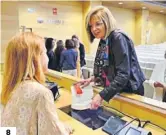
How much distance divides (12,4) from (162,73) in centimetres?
248

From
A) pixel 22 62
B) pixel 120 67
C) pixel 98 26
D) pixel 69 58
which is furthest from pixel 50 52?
pixel 22 62

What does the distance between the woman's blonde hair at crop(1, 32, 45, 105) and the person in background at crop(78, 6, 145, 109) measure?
475 millimetres

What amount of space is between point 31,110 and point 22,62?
0.67ft

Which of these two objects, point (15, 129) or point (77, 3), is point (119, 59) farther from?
point (77, 3)

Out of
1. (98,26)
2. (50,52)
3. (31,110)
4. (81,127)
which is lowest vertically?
(81,127)

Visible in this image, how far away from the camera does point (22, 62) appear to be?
0.92 metres

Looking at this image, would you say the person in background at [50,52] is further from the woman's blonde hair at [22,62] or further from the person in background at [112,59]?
the woman's blonde hair at [22,62]

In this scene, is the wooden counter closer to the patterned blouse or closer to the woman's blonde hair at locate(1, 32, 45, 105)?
the patterned blouse

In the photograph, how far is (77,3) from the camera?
25.7 ft

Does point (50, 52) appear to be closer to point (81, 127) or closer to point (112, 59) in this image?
→ point (112, 59)

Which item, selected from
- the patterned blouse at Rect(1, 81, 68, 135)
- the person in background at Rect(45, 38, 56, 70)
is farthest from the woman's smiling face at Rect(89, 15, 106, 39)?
the person in background at Rect(45, 38, 56, 70)

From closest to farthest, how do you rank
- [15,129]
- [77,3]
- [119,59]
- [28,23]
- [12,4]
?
1. [15,129]
2. [119,59]
3. [12,4]
4. [28,23]
5. [77,3]

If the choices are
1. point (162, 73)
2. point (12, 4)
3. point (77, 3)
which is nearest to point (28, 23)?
point (77, 3)

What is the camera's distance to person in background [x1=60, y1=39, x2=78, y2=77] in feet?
12.8
